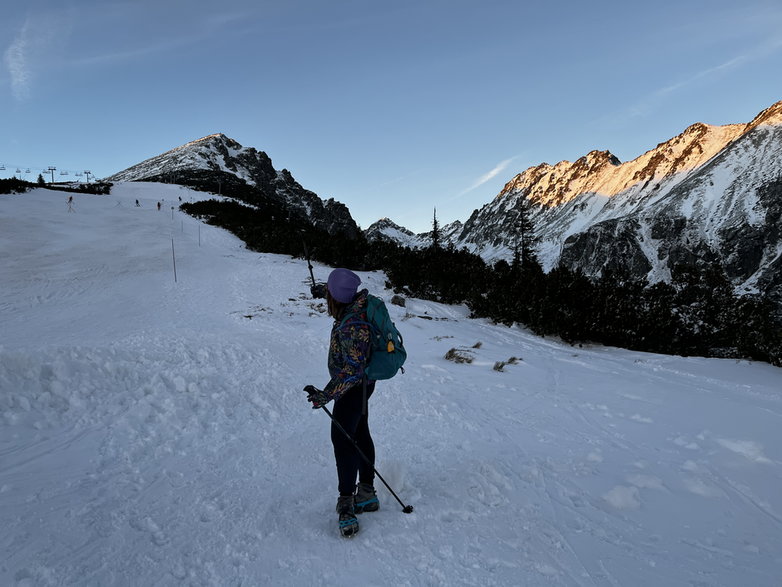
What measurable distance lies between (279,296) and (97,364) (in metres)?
7.88

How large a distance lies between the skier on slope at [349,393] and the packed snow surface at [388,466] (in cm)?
21

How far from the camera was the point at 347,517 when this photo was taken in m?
2.90

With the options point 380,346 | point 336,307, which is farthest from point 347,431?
point 336,307

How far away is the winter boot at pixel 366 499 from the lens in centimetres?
318

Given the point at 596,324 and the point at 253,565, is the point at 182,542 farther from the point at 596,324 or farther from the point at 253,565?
the point at 596,324

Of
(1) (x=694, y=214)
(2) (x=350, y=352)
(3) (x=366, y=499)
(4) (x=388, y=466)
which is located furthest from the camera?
(1) (x=694, y=214)

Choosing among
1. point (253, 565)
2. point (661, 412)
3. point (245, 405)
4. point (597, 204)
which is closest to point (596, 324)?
point (661, 412)

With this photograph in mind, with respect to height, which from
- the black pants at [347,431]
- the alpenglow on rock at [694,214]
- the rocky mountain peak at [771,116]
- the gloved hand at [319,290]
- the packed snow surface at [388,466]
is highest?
the rocky mountain peak at [771,116]

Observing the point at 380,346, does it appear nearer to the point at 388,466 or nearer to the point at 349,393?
the point at 349,393

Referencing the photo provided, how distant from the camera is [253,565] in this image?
2.59 m

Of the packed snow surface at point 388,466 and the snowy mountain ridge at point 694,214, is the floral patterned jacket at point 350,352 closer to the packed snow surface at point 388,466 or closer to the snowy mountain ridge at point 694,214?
the packed snow surface at point 388,466

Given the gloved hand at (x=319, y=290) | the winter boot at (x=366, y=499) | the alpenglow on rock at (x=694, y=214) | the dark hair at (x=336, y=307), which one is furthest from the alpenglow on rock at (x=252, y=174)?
the winter boot at (x=366, y=499)

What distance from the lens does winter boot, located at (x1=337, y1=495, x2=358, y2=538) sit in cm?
286

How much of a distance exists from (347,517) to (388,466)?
88 centimetres
